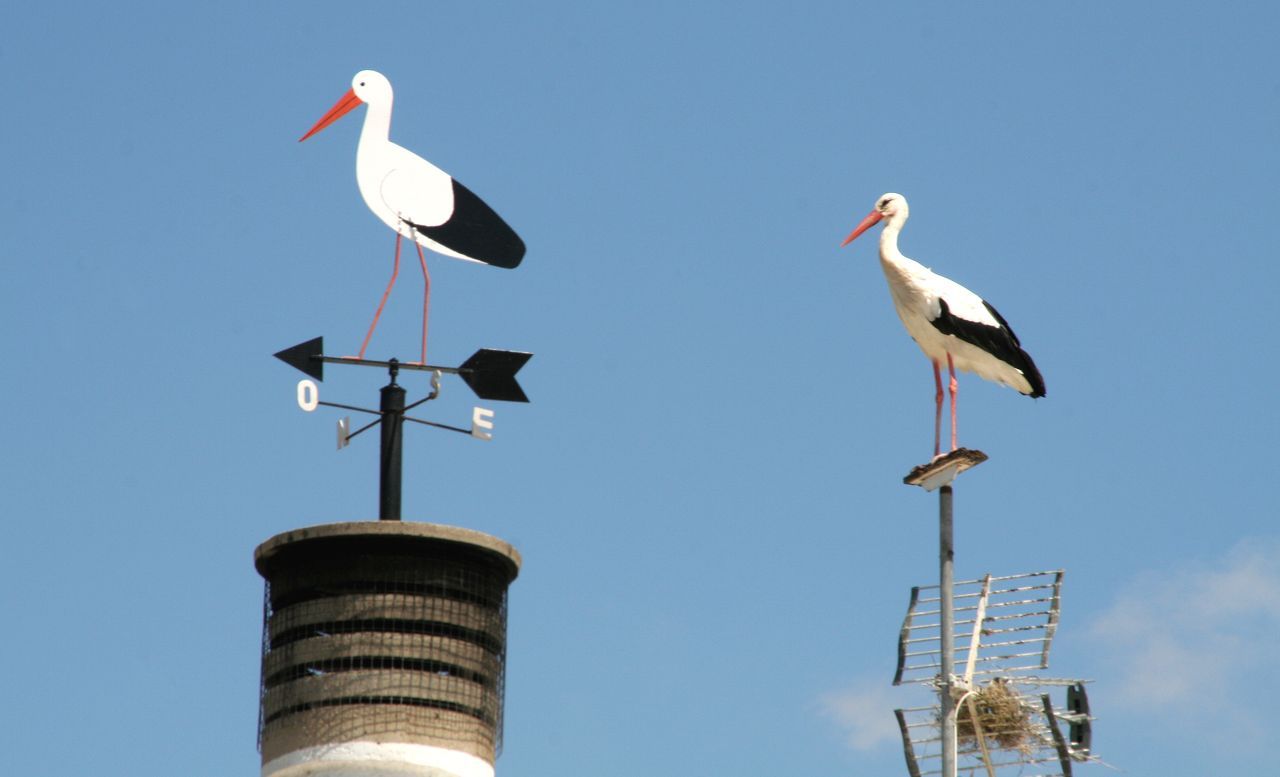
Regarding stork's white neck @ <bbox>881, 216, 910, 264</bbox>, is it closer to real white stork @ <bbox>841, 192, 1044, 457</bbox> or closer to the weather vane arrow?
real white stork @ <bbox>841, 192, 1044, 457</bbox>

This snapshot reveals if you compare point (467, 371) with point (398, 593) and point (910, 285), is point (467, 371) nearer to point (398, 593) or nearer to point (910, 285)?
point (398, 593)

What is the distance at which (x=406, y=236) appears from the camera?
28297 mm

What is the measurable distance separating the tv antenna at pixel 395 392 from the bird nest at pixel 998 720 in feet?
17.9

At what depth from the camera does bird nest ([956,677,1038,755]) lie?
25.9 m

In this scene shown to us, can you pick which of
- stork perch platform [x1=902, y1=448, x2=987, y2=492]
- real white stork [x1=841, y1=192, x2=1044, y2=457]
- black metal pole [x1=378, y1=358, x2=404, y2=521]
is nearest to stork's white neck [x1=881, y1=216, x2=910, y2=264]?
real white stork [x1=841, y1=192, x2=1044, y2=457]

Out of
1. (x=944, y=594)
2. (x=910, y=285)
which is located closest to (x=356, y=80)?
(x=910, y=285)

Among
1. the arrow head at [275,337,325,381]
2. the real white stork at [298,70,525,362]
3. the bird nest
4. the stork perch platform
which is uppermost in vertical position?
the real white stork at [298,70,525,362]

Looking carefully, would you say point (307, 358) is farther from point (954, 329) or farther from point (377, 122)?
point (954, 329)

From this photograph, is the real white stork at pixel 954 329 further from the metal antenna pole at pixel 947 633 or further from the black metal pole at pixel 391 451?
the black metal pole at pixel 391 451

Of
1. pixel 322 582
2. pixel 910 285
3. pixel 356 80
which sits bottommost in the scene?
pixel 322 582

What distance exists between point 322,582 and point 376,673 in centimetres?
110

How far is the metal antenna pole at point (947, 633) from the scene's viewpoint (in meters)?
25.6

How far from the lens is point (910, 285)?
29.2 m

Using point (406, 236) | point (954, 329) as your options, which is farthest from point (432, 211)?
point (954, 329)
